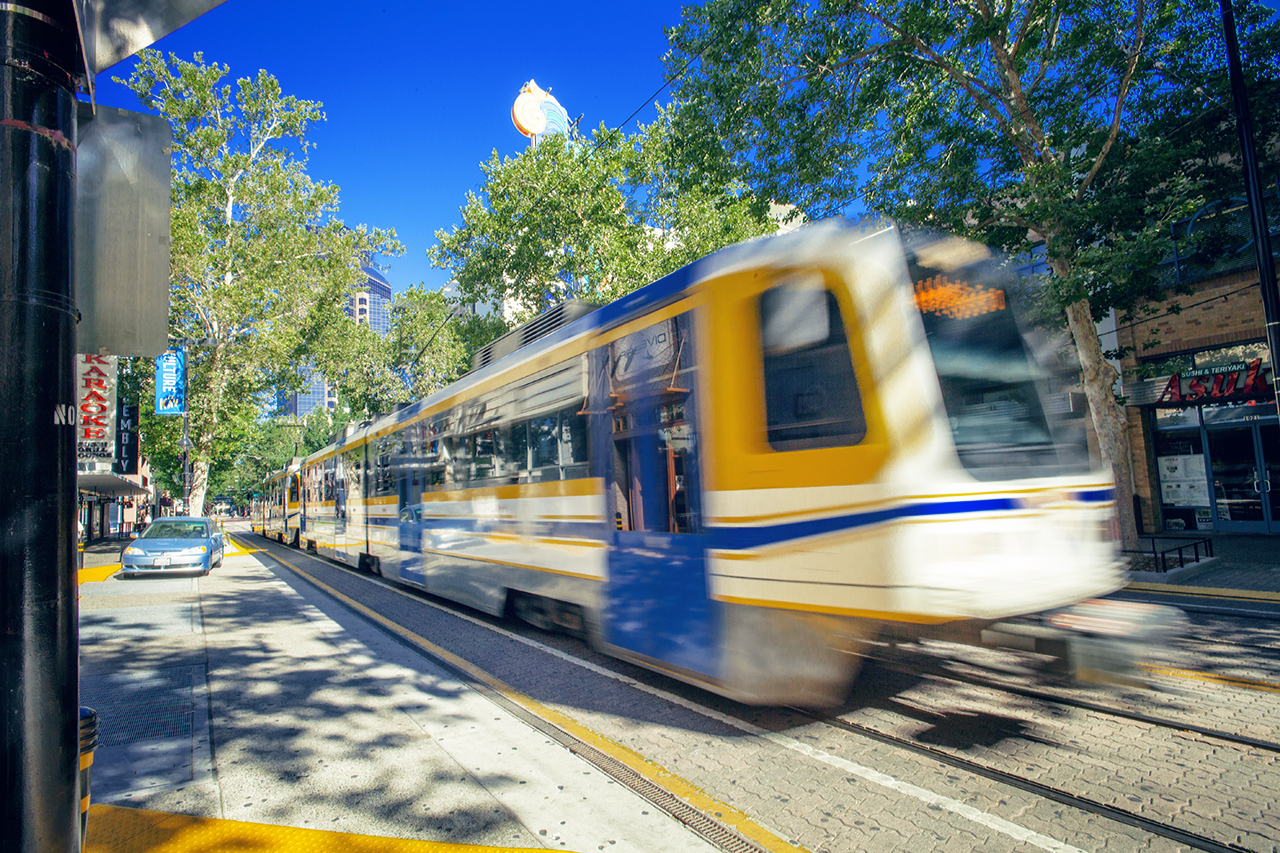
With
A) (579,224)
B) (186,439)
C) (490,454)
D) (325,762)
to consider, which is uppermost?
(579,224)

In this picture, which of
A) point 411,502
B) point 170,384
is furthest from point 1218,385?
point 170,384

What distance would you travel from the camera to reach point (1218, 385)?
15320 millimetres

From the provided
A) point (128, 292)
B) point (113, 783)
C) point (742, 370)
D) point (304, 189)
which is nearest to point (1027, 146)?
point (742, 370)

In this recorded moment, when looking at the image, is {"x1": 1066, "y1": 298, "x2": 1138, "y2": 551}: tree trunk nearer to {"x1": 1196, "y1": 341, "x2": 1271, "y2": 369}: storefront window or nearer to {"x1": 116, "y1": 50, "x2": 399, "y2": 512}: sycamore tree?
{"x1": 1196, "y1": 341, "x2": 1271, "y2": 369}: storefront window

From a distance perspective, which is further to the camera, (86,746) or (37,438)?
(86,746)

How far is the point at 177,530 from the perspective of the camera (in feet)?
51.0

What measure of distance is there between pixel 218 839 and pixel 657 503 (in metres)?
3.04

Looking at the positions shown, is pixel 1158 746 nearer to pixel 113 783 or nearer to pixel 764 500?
pixel 764 500

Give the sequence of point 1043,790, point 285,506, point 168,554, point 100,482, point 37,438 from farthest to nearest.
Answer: point 285,506 < point 100,482 < point 168,554 < point 1043,790 < point 37,438

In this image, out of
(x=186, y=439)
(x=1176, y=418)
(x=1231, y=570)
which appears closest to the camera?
(x=1231, y=570)

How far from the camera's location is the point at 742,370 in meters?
4.19

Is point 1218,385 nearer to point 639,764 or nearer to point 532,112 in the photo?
point 639,764

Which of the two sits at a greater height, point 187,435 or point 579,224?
point 579,224

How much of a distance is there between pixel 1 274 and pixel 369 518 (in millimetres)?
11672
